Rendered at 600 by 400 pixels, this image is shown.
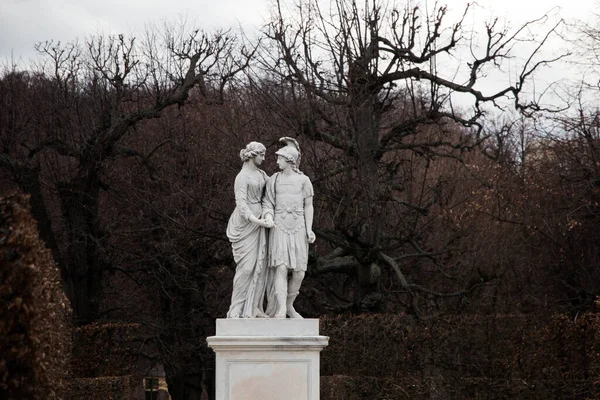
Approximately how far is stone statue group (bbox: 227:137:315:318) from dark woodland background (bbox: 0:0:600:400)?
271 cm

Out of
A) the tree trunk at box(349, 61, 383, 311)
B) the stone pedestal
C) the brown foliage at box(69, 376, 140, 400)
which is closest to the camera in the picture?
the stone pedestal

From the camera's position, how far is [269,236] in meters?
10.8

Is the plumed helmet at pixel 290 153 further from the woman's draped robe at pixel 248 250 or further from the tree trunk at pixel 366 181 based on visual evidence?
the tree trunk at pixel 366 181

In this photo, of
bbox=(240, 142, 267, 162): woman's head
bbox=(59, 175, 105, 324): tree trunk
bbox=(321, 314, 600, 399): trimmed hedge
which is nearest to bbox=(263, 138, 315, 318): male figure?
bbox=(240, 142, 267, 162): woman's head

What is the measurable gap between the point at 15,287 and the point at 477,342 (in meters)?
9.81

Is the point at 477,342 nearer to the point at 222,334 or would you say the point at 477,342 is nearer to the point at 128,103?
the point at 222,334

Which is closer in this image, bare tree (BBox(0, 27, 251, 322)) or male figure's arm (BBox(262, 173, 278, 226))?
male figure's arm (BBox(262, 173, 278, 226))

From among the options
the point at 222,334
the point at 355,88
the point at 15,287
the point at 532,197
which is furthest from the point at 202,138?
the point at 15,287

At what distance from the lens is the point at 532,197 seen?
64.5 ft

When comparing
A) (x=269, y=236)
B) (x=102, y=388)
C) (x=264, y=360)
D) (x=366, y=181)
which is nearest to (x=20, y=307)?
(x=264, y=360)

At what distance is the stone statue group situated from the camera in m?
10.7

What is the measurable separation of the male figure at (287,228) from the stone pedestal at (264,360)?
323 millimetres

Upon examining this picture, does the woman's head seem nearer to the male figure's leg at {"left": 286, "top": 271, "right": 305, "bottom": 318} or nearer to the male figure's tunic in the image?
the male figure's tunic

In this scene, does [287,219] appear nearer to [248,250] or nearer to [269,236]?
[269,236]
